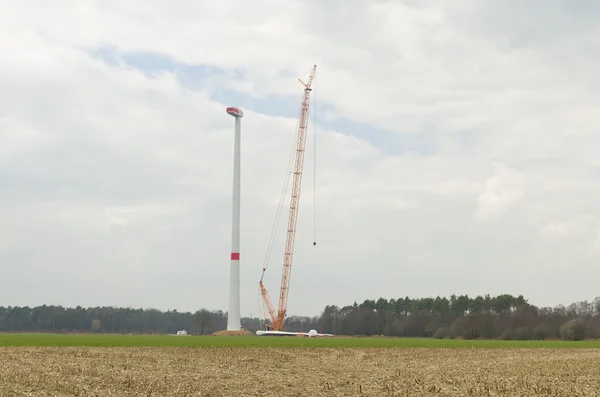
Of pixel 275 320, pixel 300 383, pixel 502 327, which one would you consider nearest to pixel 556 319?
pixel 502 327

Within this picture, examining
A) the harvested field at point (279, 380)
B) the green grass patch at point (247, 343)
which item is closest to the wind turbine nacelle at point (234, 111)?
the green grass patch at point (247, 343)

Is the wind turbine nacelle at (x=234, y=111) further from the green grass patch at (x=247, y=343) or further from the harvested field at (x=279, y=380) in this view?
the harvested field at (x=279, y=380)

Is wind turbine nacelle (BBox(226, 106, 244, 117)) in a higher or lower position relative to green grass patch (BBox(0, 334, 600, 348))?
higher

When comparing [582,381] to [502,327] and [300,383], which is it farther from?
[502,327]

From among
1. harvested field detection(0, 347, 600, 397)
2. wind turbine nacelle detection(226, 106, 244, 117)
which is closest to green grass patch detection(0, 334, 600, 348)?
harvested field detection(0, 347, 600, 397)

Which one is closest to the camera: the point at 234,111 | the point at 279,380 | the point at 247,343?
the point at 279,380

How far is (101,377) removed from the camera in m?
33.5

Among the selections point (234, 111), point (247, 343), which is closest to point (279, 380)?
point (247, 343)

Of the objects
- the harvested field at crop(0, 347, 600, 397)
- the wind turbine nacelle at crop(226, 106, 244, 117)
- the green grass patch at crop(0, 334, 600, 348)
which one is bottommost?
the harvested field at crop(0, 347, 600, 397)

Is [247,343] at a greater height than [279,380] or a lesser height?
Result: greater

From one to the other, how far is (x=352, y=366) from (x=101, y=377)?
18.4 m

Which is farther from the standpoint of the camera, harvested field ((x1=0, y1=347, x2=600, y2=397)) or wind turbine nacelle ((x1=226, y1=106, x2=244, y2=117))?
wind turbine nacelle ((x1=226, y1=106, x2=244, y2=117))

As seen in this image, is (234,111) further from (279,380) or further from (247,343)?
(279,380)

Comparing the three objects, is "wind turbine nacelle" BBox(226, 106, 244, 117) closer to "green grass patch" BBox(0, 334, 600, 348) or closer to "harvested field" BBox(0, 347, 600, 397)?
"green grass patch" BBox(0, 334, 600, 348)
